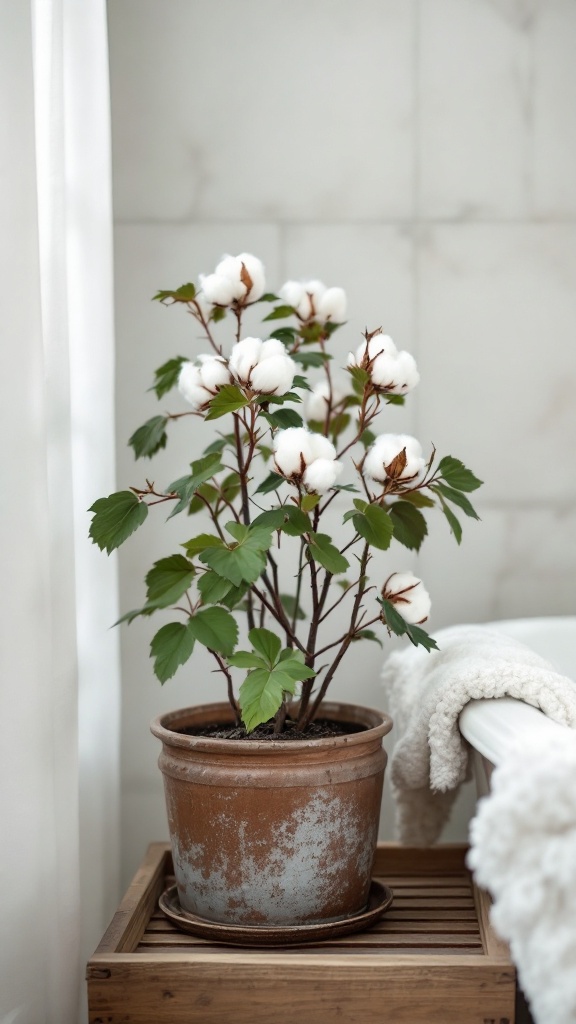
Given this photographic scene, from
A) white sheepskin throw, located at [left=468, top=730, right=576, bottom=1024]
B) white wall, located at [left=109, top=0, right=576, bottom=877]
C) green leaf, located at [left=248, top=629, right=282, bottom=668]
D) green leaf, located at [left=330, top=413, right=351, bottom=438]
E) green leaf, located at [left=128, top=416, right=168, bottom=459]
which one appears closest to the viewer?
white sheepskin throw, located at [left=468, top=730, right=576, bottom=1024]

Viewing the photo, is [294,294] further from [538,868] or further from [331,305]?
[538,868]

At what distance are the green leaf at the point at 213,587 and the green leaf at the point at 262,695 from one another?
3.5 inches

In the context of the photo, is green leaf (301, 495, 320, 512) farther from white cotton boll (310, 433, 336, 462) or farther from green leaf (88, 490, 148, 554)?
Answer: green leaf (88, 490, 148, 554)

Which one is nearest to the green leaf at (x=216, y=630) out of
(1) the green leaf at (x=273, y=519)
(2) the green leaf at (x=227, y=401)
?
(1) the green leaf at (x=273, y=519)

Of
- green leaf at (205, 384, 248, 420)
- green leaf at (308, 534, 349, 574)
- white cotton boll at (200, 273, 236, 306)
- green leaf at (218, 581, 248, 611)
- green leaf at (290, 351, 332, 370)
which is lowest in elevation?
green leaf at (218, 581, 248, 611)

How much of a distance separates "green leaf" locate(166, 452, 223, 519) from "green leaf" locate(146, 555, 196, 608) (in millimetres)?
56

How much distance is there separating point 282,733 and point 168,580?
0.78ft

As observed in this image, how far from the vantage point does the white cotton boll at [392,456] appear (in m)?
1.03

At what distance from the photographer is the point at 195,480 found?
3.36 ft

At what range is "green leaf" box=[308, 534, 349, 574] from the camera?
1.01m

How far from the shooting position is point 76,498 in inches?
49.4

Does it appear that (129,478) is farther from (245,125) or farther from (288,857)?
(288,857)

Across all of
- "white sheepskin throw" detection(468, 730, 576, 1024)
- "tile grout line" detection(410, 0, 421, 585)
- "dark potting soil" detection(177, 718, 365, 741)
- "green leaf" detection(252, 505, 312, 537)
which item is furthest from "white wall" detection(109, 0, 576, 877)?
"white sheepskin throw" detection(468, 730, 576, 1024)

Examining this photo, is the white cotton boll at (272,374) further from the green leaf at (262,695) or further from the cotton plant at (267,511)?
the green leaf at (262,695)
